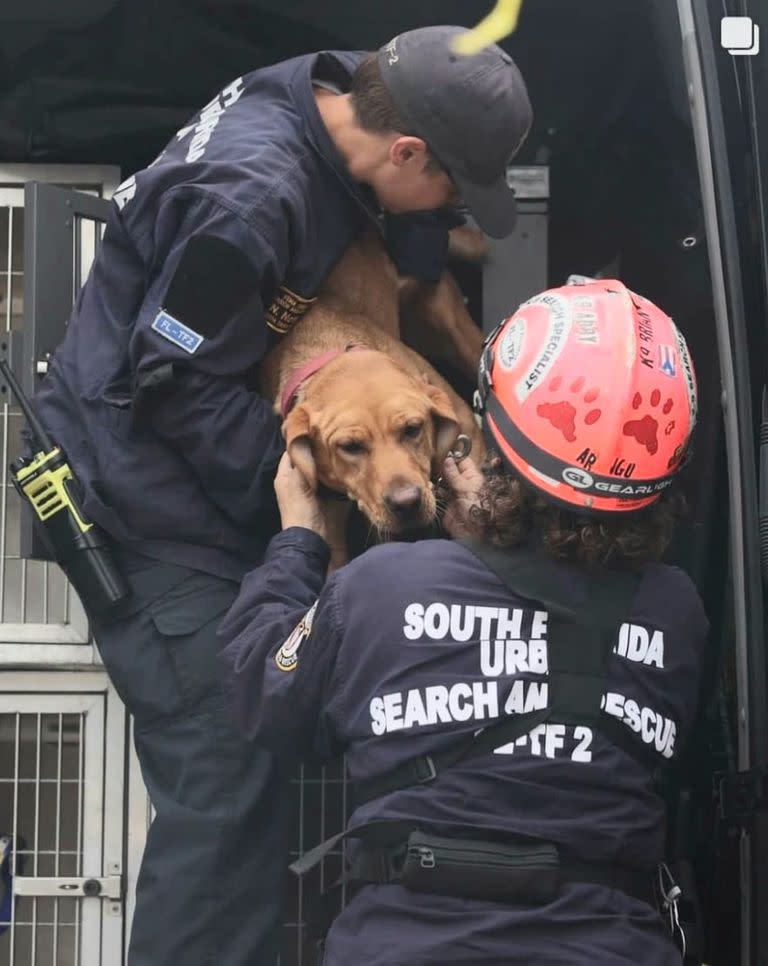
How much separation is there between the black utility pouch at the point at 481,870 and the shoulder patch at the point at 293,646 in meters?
0.28

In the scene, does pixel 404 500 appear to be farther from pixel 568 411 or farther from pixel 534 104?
pixel 534 104

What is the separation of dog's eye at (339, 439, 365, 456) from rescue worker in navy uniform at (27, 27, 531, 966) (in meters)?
0.12

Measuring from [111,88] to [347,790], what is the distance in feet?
4.69

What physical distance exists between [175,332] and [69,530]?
16.0 inches

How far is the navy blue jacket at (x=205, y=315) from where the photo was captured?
7.00 ft

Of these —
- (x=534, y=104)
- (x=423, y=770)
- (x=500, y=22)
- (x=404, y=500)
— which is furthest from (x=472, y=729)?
(x=534, y=104)

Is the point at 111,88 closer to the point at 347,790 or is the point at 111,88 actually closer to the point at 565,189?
the point at 565,189

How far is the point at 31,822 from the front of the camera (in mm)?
2613

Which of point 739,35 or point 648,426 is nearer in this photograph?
point 648,426

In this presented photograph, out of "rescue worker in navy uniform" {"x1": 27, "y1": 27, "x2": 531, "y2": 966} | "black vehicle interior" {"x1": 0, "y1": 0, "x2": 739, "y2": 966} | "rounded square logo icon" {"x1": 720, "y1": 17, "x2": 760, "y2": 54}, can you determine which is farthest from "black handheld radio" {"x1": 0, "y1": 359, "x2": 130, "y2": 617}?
"rounded square logo icon" {"x1": 720, "y1": 17, "x2": 760, "y2": 54}

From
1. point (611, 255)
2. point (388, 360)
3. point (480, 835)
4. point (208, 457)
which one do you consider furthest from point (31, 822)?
point (611, 255)

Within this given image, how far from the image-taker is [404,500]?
2.16 metres

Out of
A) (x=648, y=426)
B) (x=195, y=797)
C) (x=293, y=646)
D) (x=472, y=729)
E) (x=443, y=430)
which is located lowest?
(x=195, y=797)

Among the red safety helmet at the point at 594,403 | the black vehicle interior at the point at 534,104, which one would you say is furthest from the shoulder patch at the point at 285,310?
the red safety helmet at the point at 594,403
